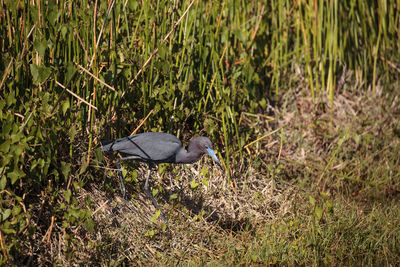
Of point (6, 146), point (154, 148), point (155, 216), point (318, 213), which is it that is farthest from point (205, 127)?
point (6, 146)

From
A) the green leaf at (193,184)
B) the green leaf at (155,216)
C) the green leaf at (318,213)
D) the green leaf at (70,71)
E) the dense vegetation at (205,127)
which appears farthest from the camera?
the green leaf at (193,184)

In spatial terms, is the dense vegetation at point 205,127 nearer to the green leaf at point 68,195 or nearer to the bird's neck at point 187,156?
the green leaf at point 68,195

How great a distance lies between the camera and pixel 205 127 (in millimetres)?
3896

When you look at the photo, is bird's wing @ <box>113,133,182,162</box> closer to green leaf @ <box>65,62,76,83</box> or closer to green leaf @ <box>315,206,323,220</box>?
green leaf @ <box>65,62,76,83</box>

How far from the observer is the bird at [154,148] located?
11.3 feet

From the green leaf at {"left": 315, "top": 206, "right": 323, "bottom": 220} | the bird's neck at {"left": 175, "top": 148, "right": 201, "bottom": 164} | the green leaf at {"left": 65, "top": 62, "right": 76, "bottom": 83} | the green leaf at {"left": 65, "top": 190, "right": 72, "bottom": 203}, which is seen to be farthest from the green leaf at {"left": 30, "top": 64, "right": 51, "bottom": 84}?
the green leaf at {"left": 315, "top": 206, "right": 323, "bottom": 220}

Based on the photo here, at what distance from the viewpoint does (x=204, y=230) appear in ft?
11.8

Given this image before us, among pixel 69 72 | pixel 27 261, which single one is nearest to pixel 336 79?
pixel 69 72

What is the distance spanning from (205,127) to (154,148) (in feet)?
1.94

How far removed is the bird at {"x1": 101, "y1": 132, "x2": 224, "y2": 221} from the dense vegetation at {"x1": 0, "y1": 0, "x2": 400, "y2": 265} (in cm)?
11

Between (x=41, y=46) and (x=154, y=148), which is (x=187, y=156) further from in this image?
(x=41, y=46)

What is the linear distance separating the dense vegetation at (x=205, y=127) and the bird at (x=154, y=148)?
0.38ft

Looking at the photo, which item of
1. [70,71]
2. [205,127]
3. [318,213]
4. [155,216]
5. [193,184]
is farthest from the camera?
[205,127]

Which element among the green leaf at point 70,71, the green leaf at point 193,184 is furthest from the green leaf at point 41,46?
the green leaf at point 193,184
